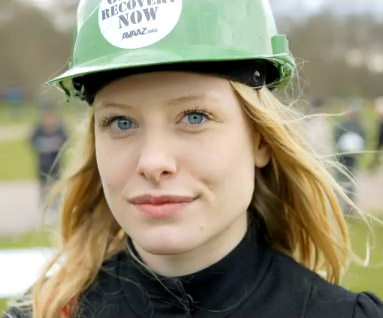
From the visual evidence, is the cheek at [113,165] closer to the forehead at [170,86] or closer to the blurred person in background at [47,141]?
the forehead at [170,86]

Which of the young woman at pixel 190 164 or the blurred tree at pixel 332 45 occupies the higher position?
the young woman at pixel 190 164

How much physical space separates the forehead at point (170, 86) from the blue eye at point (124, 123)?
2.8 inches

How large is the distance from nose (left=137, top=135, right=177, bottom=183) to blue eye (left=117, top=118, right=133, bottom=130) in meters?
0.12

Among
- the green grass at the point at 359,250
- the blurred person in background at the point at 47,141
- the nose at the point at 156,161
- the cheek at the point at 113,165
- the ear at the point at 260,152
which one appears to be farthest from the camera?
the blurred person in background at the point at 47,141

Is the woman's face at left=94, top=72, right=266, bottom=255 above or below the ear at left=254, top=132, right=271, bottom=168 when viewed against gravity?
above

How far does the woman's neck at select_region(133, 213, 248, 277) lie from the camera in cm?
212

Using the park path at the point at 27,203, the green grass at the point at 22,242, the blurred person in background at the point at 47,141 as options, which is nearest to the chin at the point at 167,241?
the green grass at the point at 22,242

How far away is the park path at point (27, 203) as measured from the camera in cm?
966

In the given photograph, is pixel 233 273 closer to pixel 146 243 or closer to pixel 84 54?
pixel 146 243

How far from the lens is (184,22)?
6.26 feet

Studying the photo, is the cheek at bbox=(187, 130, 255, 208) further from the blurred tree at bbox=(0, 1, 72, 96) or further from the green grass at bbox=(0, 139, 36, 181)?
the blurred tree at bbox=(0, 1, 72, 96)

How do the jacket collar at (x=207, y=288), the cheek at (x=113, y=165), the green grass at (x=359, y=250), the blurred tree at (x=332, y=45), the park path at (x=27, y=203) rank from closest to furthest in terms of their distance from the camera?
1. the cheek at (x=113, y=165)
2. the jacket collar at (x=207, y=288)
3. the green grass at (x=359, y=250)
4. the park path at (x=27, y=203)
5. the blurred tree at (x=332, y=45)

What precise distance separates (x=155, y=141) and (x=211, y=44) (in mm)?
324

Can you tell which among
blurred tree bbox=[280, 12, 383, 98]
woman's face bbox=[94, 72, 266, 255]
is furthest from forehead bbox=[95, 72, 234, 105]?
blurred tree bbox=[280, 12, 383, 98]
